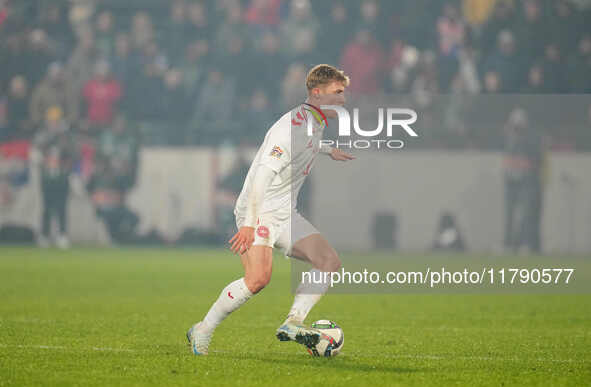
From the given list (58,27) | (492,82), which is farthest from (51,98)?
(492,82)

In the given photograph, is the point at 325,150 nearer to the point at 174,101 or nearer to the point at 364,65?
the point at 364,65

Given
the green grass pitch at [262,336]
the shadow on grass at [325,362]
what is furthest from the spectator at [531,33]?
the shadow on grass at [325,362]

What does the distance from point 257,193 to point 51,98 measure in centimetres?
1507

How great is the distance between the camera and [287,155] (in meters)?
7.16

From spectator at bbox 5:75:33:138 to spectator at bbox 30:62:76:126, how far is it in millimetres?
246

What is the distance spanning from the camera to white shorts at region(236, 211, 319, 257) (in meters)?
7.26

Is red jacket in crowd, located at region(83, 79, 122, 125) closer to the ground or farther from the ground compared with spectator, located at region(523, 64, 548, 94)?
closer to the ground

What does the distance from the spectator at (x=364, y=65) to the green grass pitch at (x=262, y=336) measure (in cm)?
760

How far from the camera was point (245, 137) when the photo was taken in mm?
21453

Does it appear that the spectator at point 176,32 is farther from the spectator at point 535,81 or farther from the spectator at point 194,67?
the spectator at point 535,81

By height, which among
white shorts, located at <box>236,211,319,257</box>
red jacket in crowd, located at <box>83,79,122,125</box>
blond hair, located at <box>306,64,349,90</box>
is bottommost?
red jacket in crowd, located at <box>83,79,122,125</box>

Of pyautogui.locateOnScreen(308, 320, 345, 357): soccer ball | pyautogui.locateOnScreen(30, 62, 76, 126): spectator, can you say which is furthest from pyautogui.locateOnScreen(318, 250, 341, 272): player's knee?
pyautogui.locateOnScreen(30, 62, 76, 126): spectator

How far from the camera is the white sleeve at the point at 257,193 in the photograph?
702 cm

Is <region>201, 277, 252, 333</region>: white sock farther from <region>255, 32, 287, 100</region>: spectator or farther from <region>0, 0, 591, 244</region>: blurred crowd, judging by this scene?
<region>255, 32, 287, 100</region>: spectator
